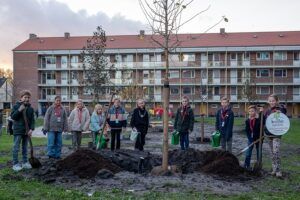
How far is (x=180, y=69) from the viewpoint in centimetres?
6938

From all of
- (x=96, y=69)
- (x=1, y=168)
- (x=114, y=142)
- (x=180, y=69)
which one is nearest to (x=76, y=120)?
(x=114, y=142)

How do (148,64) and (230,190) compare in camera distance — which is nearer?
(230,190)

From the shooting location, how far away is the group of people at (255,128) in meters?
10.7

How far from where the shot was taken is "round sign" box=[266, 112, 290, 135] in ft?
34.9

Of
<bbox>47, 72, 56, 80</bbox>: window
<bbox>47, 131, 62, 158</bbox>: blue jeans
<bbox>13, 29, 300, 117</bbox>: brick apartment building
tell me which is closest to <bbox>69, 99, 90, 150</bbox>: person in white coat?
<bbox>47, 131, 62, 158</bbox>: blue jeans

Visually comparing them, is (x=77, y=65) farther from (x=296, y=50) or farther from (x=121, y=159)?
(x=121, y=159)

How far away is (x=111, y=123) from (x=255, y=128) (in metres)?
4.83

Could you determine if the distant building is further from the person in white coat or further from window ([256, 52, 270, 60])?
the person in white coat

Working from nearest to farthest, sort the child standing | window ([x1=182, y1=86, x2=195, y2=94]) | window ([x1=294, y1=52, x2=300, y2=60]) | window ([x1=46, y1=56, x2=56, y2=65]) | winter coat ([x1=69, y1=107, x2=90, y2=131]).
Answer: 1. the child standing
2. winter coat ([x1=69, y1=107, x2=90, y2=131])
3. window ([x1=294, y1=52, x2=300, y2=60])
4. window ([x1=182, y1=86, x2=195, y2=94])
5. window ([x1=46, y1=56, x2=56, y2=65])

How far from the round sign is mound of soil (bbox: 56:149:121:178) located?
12.3ft

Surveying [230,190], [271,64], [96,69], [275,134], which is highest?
[271,64]

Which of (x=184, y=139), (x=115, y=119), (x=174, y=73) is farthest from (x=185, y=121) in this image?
(x=174, y=73)

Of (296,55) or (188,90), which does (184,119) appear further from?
(296,55)

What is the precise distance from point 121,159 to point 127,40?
63.7 meters
